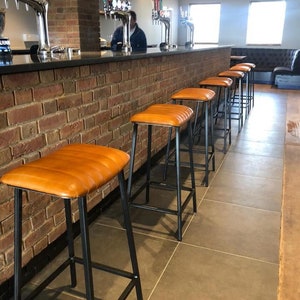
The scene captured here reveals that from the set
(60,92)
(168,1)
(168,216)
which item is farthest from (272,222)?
(168,1)

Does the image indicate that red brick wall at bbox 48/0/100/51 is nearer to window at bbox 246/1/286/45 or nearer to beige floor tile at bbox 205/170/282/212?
beige floor tile at bbox 205/170/282/212

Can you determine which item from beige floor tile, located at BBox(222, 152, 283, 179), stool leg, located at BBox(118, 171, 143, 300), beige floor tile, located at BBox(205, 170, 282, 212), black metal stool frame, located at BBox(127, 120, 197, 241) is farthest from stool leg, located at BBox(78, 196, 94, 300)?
beige floor tile, located at BBox(222, 152, 283, 179)

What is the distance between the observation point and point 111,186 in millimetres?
2324

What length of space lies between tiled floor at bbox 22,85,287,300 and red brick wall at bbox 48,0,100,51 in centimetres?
282

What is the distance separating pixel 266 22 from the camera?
28.5ft

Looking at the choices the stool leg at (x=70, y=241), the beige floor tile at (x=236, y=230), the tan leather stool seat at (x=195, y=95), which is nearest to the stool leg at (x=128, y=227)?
the stool leg at (x=70, y=241)

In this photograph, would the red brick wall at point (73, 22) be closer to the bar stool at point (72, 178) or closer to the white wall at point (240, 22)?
the bar stool at point (72, 178)

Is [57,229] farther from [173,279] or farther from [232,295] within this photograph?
[232,295]

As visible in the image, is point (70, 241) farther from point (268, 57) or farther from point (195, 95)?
point (268, 57)

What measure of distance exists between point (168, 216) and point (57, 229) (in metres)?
0.78

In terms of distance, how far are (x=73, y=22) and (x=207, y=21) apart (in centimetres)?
583

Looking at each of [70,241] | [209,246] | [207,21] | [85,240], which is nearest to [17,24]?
[70,241]

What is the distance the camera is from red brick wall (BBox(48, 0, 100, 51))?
4426mm

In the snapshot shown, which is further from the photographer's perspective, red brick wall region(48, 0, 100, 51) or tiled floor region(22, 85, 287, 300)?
red brick wall region(48, 0, 100, 51)
